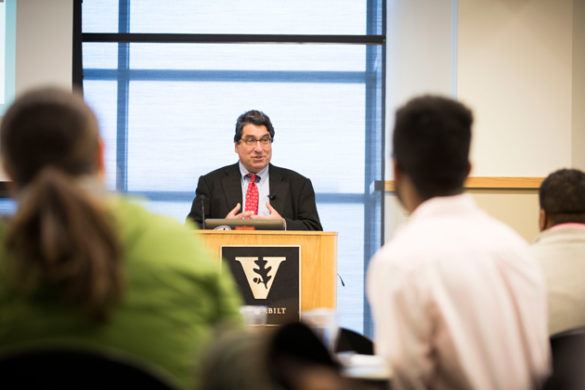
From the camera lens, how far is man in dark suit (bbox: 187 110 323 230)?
14.6 ft

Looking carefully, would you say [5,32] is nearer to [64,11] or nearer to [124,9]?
[64,11]

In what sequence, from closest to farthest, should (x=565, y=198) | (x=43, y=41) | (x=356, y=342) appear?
1. (x=356, y=342)
2. (x=565, y=198)
3. (x=43, y=41)

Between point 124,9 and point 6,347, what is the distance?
4935 mm

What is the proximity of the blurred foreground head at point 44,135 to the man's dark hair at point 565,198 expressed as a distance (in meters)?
1.81

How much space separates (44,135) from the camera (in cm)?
103

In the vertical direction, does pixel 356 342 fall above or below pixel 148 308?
below

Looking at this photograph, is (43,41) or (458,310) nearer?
(458,310)

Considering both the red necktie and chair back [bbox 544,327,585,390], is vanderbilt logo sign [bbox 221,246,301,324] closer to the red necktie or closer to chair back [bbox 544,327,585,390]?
the red necktie

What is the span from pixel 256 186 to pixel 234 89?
3.98ft

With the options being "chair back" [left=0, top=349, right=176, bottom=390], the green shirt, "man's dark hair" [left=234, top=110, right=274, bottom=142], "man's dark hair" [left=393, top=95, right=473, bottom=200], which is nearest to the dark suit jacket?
"man's dark hair" [left=234, top=110, right=274, bottom=142]

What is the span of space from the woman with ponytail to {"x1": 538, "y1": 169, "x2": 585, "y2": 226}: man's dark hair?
5.26ft

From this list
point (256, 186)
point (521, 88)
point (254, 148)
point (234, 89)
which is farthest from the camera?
point (234, 89)

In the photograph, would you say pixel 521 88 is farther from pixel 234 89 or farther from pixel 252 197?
pixel 234 89

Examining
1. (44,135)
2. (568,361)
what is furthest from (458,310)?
(44,135)
